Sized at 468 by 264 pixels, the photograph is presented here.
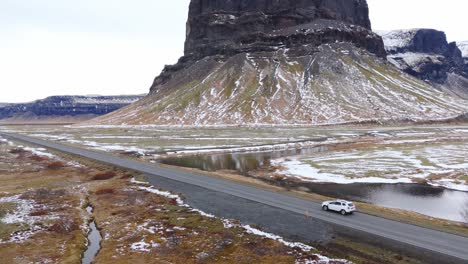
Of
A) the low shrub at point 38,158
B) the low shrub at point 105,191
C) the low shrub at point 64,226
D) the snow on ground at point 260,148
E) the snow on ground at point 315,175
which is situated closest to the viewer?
the low shrub at point 64,226

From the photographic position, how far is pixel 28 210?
4809 centimetres

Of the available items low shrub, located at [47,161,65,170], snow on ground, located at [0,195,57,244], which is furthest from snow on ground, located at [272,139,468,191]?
low shrub, located at [47,161,65,170]

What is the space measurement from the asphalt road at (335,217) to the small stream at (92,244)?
16102mm

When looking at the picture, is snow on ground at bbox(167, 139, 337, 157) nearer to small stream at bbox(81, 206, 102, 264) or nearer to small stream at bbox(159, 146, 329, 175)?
small stream at bbox(159, 146, 329, 175)

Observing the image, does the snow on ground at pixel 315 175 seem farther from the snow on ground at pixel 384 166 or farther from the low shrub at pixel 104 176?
the low shrub at pixel 104 176

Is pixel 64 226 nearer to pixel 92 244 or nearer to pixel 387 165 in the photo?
pixel 92 244

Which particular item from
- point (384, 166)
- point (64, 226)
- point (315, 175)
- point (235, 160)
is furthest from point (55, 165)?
point (384, 166)

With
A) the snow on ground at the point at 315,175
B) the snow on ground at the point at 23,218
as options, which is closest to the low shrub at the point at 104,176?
the snow on ground at the point at 23,218

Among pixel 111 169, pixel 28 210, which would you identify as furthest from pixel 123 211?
pixel 111 169

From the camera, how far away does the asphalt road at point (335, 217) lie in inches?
1276

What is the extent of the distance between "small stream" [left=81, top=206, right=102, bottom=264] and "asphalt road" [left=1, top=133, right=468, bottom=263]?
16.1 metres

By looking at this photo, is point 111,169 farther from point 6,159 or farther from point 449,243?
point 449,243

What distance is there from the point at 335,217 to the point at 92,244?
83.3 feet

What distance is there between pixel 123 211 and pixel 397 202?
118 ft
